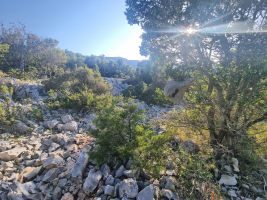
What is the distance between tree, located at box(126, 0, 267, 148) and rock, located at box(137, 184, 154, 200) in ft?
7.90

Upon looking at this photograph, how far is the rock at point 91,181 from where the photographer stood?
4.62 metres

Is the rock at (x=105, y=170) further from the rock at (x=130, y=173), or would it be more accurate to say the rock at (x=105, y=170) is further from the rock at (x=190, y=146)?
the rock at (x=190, y=146)

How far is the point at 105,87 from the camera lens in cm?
1683

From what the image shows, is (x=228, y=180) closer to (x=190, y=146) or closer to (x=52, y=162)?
(x=190, y=146)

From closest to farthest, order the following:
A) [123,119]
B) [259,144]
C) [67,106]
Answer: [123,119] < [259,144] < [67,106]

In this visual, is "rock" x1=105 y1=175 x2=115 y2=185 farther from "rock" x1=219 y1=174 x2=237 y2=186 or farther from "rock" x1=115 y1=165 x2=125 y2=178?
"rock" x1=219 y1=174 x2=237 y2=186

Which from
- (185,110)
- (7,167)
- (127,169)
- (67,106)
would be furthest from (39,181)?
(67,106)

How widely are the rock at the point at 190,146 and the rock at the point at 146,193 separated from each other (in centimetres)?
189

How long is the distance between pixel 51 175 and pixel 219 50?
4.14 m

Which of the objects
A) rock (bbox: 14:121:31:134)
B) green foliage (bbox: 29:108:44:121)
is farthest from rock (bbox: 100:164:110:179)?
green foliage (bbox: 29:108:44:121)

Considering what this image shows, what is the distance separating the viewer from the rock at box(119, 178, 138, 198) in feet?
14.2

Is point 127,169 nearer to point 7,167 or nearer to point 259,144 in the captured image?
point 7,167

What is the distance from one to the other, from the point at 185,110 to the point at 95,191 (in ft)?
10.9

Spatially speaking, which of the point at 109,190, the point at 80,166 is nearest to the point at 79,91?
the point at 80,166
